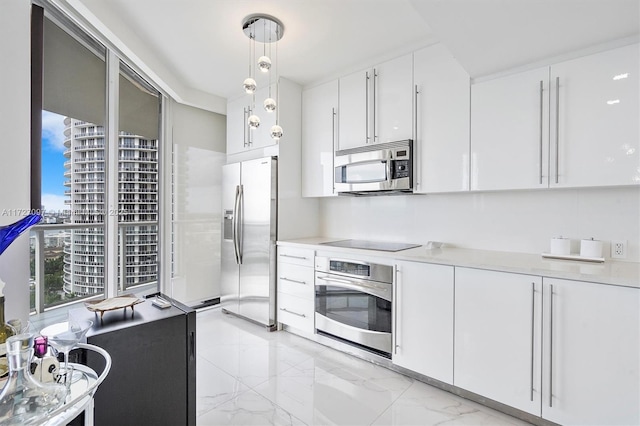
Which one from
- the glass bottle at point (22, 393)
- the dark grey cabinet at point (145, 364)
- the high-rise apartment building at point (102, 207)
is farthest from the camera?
the high-rise apartment building at point (102, 207)

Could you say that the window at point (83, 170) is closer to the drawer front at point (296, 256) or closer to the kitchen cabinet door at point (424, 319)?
the drawer front at point (296, 256)

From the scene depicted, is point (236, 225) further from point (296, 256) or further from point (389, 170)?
point (389, 170)

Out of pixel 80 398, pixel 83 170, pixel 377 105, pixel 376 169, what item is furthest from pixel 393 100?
pixel 80 398

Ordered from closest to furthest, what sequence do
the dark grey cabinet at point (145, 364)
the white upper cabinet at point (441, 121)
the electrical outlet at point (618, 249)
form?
the dark grey cabinet at point (145, 364) → the electrical outlet at point (618, 249) → the white upper cabinet at point (441, 121)

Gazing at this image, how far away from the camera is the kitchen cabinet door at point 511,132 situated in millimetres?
2020

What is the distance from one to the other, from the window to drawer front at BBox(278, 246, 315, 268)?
1455mm

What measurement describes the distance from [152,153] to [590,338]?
154 inches

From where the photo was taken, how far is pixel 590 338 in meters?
1.60

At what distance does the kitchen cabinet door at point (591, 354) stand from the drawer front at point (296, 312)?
1797 millimetres

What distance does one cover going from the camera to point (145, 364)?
131 centimetres

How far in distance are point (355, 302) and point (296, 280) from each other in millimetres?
694

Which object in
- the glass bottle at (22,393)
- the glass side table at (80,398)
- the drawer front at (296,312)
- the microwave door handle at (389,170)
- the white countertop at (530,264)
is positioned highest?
the microwave door handle at (389,170)

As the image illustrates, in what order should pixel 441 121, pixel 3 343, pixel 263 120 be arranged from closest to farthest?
pixel 3 343 < pixel 441 121 < pixel 263 120

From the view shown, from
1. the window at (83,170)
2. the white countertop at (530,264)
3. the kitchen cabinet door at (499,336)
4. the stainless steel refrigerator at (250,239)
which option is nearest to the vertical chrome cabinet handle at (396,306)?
the white countertop at (530,264)
